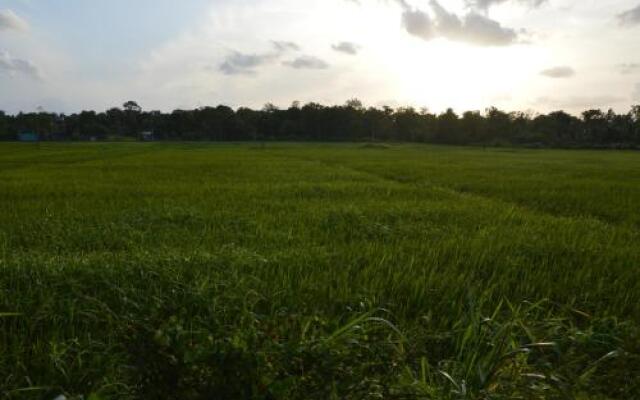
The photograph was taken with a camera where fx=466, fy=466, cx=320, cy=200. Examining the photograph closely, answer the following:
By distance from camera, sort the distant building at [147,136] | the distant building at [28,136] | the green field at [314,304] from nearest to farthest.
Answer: the green field at [314,304], the distant building at [28,136], the distant building at [147,136]

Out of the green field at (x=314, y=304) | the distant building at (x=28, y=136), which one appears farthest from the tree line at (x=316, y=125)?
the green field at (x=314, y=304)

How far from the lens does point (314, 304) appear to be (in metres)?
3.03

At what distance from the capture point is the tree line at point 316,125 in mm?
82750

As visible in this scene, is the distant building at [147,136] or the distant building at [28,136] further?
the distant building at [147,136]

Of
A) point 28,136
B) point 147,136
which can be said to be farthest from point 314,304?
point 147,136

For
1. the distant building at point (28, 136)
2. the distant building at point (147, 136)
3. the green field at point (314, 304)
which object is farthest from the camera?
the distant building at point (147, 136)

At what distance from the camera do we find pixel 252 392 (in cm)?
181

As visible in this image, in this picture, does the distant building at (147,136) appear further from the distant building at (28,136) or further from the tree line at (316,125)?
the distant building at (28,136)

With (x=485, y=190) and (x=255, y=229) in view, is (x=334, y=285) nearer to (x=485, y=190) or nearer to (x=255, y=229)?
(x=255, y=229)

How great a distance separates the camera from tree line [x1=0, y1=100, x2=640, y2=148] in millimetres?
82750

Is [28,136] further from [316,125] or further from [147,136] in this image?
[316,125]

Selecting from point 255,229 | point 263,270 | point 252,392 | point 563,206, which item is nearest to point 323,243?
point 255,229

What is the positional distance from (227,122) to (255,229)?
8866cm

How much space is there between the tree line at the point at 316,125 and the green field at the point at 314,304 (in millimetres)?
80167
